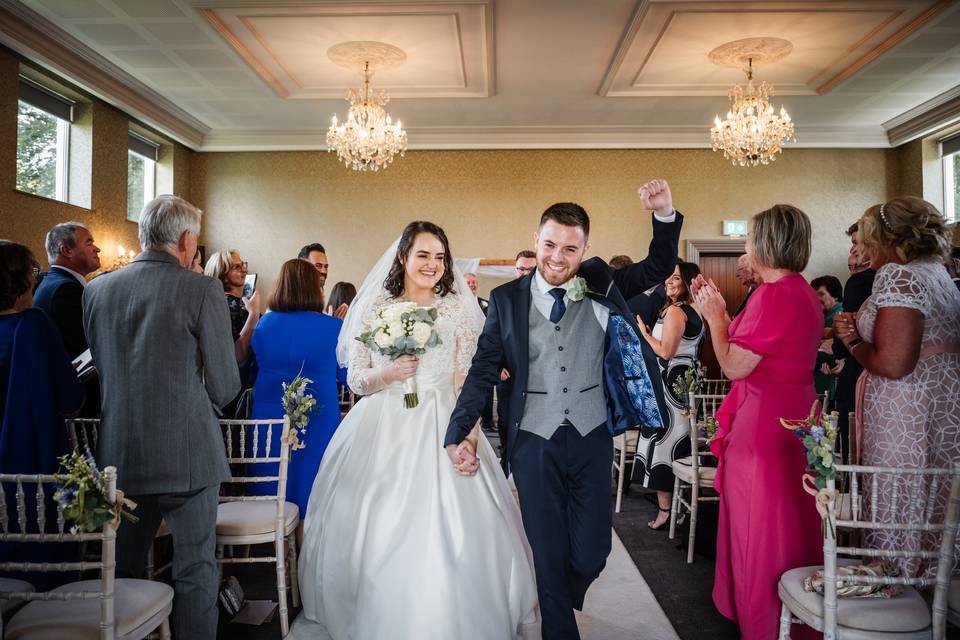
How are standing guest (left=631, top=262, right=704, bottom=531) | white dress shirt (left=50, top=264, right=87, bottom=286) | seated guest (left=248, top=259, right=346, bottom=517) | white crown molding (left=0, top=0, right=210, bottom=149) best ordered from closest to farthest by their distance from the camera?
white dress shirt (left=50, top=264, right=87, bottom=286) → seated guest (left=248, top=259, right=346, bottom=517) → standing guest (left=631, top=262, right=704, bottom=531) → white crown molding (left=0, top=0, right=210, bottom=149)

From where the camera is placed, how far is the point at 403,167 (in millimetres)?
10078

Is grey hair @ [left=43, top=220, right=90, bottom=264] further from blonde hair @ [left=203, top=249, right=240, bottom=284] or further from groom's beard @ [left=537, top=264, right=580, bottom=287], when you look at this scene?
groom's beard @ [left=537, top=264, right=580, bottom=287]

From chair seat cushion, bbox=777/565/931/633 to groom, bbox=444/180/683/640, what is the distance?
745 millimetres

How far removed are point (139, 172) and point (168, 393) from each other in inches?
319

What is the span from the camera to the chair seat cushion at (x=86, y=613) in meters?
1.99

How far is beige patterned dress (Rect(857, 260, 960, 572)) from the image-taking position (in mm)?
2471

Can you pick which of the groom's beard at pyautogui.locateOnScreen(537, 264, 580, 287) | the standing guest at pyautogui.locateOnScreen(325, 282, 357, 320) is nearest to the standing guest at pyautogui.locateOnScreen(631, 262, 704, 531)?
the groom's beard at pyautogui.locateOnScreen(537, 264, 580, 287)

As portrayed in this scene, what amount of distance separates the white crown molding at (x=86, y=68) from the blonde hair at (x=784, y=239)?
6.71 meters

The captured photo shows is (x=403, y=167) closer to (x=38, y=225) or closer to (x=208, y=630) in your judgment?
(x=38, y=225)

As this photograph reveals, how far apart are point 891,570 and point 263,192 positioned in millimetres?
9664

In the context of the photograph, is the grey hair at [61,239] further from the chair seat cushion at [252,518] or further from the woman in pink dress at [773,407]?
the woman in pink dress at [773,407]

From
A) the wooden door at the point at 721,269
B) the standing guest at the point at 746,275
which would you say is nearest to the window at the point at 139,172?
the standing guest at the point at 746,275

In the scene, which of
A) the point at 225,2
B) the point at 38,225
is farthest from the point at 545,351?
the point at 38,225

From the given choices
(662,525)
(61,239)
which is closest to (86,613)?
(61,239)
